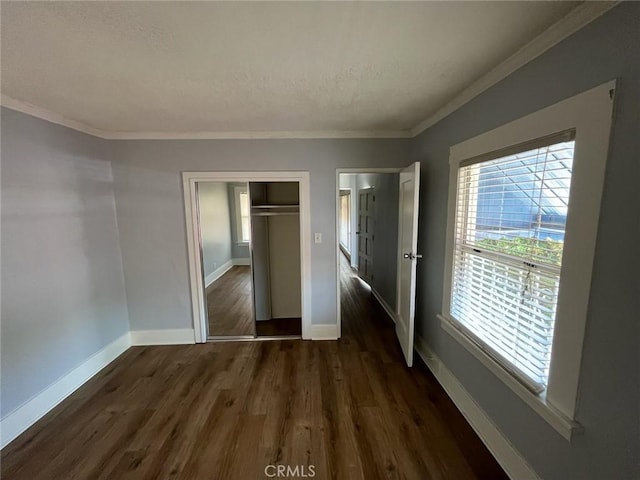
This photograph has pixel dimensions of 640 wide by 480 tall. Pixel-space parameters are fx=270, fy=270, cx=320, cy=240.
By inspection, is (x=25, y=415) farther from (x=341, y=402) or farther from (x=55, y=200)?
(x=341, y=402)

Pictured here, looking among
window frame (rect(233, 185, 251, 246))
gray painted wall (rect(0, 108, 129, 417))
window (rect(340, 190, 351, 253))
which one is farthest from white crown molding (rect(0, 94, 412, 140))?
window (rect(340, 190, 351, 253))

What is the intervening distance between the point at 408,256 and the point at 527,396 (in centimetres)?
132

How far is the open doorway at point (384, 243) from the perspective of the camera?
8.25 ft

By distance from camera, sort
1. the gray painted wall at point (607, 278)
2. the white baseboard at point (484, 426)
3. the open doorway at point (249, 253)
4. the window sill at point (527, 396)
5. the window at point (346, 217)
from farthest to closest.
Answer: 1. the window at point (346, 217)
2. the open doorway at point (249, 253)
3. the white baseboard at point (484, 426)
4. the window sill at point (527, 396)
5. the gray painted wall at point (607, 278)

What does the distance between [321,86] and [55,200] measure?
7.56ft

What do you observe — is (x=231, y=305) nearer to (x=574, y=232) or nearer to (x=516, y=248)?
(x=516, y=248)

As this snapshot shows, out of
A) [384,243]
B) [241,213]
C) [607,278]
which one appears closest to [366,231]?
[384,243]

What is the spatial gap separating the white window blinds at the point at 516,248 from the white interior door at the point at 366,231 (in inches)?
115

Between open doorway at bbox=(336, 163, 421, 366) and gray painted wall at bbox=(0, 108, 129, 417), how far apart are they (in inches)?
94.0

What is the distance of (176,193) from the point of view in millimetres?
2873

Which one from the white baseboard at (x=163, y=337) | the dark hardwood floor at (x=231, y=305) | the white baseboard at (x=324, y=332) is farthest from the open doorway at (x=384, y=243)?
the white baseboard at (x=163, y=337)

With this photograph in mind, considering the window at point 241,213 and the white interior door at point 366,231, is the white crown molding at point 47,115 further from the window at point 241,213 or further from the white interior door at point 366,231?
the white interior door at point 366,231

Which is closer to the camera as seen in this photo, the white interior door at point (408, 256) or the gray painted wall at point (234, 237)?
the white interior door at point (408, 256)

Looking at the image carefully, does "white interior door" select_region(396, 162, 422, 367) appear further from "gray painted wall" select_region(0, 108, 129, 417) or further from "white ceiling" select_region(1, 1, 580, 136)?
"gray painted wall" select_region(0, 108, 129, 417)
